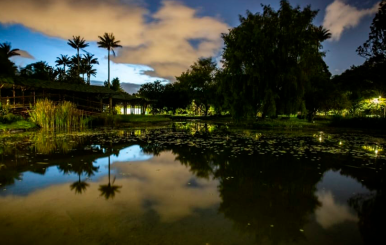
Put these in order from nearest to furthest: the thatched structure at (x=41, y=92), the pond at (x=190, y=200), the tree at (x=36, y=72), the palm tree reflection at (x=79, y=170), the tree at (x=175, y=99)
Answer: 1. the pond at (x=190, y=200)
2. the palm tree reflection at (x=79, y=170)
3. the thatched structure at (x=41, y=92)
4. the tree at (x=36, y=72)
5. the tree at (x=175, y=99)

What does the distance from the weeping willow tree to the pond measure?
51.7ft

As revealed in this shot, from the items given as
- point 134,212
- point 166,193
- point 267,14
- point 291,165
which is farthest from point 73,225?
point 267,14

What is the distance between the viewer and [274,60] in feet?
77.0

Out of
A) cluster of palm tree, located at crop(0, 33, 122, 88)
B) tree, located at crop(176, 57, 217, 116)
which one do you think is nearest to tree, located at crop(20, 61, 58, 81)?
cluster of palm tree, located at crop(0, 33, 122, 88)

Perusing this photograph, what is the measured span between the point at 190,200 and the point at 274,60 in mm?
22118

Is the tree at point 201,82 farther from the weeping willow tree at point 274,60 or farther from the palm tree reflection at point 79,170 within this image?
the palm tree reflection at point 79,170

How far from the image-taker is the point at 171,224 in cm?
354

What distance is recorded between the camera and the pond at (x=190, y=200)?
10.7ft

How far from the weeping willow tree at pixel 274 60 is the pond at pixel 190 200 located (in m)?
15.8

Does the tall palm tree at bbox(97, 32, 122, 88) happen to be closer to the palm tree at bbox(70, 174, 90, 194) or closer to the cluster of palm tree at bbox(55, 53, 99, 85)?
the cluster of palm tree at bbox(55, 53, 99, 85)

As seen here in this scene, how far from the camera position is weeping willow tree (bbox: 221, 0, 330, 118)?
74.6ft

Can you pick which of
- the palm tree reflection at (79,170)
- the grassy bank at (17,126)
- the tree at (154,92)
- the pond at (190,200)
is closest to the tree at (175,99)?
the tree at (154,92)

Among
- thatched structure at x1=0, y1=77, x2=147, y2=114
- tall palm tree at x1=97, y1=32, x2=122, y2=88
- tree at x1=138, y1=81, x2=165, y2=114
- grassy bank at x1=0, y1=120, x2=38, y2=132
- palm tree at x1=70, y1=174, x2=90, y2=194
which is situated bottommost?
palm tree at x1=70, y1=174, x2=90, y2=194

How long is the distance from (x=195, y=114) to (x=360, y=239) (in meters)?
57.2
